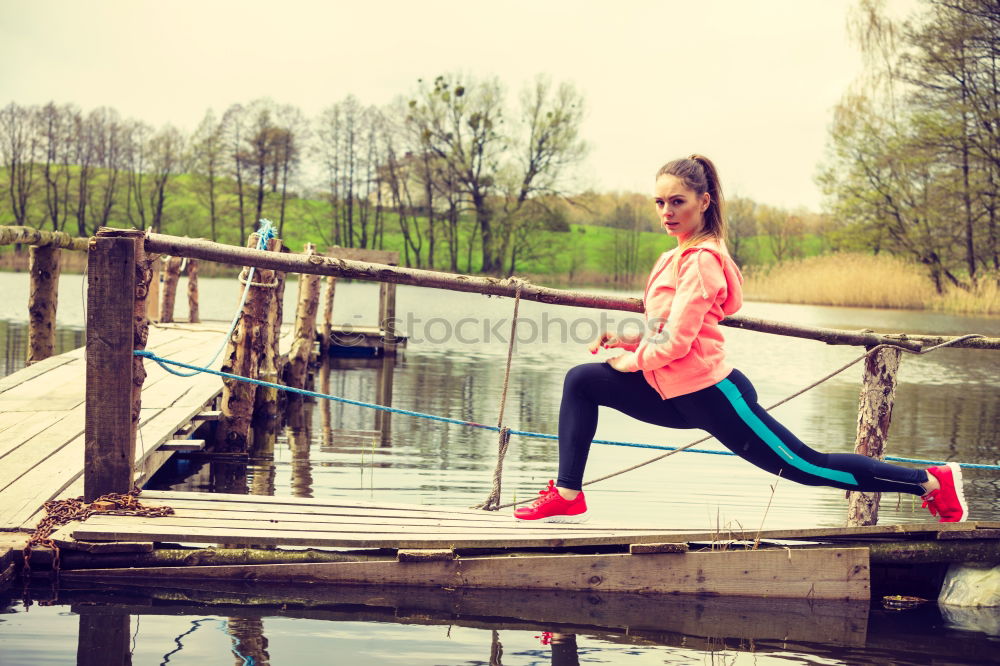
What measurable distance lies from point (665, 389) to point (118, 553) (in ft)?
8.38

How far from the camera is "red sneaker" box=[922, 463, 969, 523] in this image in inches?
186

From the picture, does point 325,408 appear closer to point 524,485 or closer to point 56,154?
point 524,485

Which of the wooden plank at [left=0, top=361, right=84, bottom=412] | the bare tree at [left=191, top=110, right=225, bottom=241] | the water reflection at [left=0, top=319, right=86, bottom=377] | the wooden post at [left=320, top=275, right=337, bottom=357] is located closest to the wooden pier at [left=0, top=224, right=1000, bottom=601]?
the wooden plank at [left=0, top=361, right=84, bottom=412]

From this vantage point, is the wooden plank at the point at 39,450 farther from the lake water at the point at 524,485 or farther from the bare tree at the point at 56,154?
the bare tree at the point at 56,154

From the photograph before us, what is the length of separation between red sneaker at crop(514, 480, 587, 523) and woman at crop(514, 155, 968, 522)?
0.16m

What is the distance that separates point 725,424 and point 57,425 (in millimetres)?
4784

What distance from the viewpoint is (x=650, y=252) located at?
213 ft

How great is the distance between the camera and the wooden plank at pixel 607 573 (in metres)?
4.66

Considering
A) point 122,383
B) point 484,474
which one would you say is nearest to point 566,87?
point 484,474

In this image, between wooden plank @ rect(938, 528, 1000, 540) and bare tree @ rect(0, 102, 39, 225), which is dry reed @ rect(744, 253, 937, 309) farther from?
bare tree @ rect(0, 102, 39, 225)

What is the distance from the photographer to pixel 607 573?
4.76 metres

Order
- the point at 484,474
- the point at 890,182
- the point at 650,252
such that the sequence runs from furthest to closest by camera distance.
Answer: the point at 650,252 < the point at 890,182 < the point at 484,474

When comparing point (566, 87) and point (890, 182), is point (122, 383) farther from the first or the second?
point (566, 87)

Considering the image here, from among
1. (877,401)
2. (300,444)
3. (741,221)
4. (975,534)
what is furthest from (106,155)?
(975,534)
